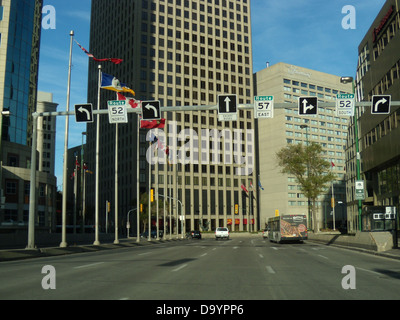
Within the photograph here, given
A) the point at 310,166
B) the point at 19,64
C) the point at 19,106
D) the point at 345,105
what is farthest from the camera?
the point at 19,106

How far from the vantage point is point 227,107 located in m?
19.9

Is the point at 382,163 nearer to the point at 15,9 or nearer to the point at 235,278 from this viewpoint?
the point at 235,278

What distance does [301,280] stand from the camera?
36.8 feet

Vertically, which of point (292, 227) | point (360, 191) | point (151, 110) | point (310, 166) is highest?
point (310, 166)

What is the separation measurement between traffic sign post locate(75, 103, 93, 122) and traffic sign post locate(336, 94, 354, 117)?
12023 millimetres

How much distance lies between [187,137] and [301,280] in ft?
317

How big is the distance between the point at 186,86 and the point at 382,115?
250 ft

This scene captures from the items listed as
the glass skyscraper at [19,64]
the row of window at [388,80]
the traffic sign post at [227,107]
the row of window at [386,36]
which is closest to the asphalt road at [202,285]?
the traffic sign post at [227,107]

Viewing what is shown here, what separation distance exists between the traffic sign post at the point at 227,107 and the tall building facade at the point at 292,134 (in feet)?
329

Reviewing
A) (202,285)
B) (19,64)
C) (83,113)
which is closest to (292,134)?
(19,64)

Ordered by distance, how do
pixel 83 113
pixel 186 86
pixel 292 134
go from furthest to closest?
pixel 292 134, pixel 186 86, pixel 83 113

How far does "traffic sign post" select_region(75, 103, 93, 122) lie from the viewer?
20953mm

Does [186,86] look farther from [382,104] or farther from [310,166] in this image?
[382,104]

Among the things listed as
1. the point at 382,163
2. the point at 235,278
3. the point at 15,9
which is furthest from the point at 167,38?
the point at 235,278
